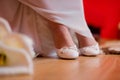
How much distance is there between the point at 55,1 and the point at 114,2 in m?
2.06

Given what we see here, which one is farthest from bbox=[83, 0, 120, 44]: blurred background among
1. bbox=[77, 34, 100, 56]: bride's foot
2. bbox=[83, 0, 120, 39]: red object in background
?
bbox=[77, 34, 100, 56]: bride's foot

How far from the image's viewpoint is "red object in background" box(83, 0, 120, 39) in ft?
9.78

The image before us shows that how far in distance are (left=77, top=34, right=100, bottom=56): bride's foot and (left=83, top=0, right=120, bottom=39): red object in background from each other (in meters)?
1.80

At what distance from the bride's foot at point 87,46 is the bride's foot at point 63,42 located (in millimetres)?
81

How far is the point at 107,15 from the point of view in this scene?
304 centimetres

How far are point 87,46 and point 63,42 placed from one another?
14cm

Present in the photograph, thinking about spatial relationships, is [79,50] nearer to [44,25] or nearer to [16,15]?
[44,25]

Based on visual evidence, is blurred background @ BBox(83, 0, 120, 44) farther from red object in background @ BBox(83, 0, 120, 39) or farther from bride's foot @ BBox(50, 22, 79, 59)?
bride's foot @ BBox(50, 22, 79, 59)

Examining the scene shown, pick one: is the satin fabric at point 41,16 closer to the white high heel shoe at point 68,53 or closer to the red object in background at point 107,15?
the white high heel shoe at point 68,53

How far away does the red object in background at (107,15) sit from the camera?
2.98m

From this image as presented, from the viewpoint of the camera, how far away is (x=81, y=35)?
1.19 m

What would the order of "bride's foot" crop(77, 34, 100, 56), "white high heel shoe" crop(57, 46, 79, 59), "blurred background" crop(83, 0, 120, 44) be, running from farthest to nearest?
1. "blurred background" crop(83, 0, 120, 44)
2. "bride's foot" crop(77, 34, 100, 56)
3. "white high heel shoe" crop(57, 46, 79, 59)

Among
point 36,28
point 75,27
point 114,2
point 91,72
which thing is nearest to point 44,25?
point 36,28

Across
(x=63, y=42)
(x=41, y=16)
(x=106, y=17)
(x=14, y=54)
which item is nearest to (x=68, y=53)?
(x=63, y=42)
